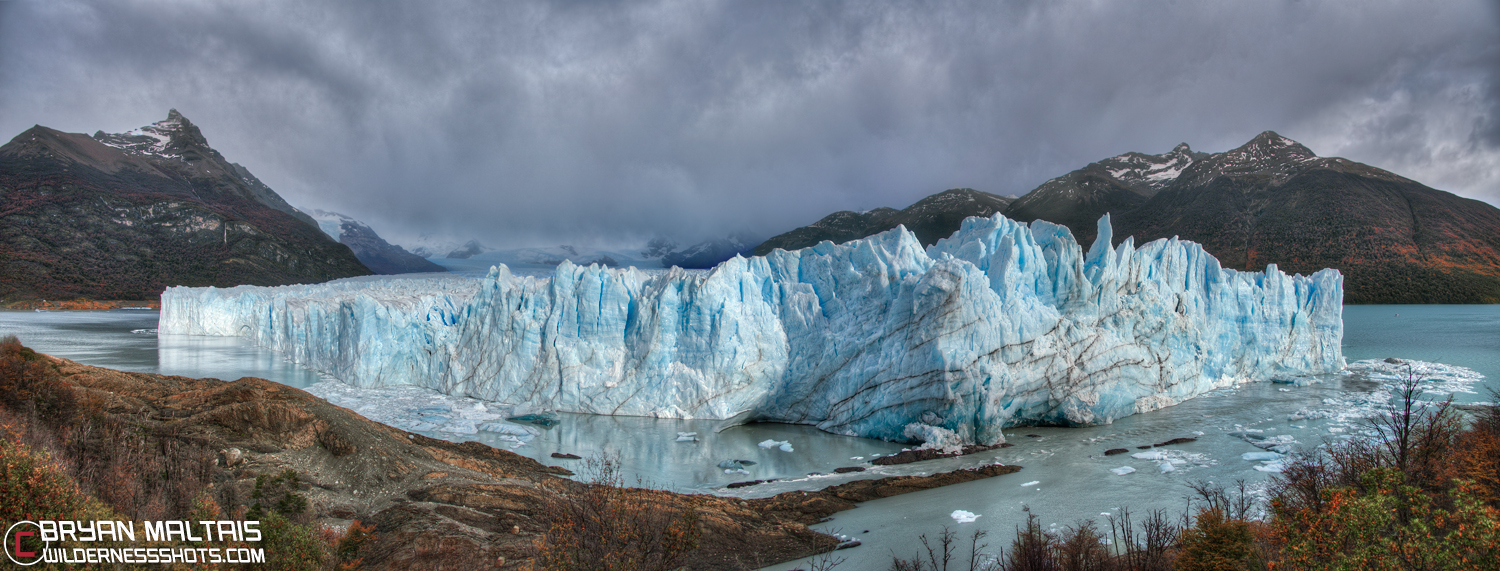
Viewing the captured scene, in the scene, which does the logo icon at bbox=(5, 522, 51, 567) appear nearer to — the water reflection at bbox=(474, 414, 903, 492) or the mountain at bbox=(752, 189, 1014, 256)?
the water reflection at bbox=(474, 414, 903, 492)

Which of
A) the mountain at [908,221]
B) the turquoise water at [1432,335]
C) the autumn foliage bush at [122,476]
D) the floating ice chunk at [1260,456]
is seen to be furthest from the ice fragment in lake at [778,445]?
the mountain at [908,221]

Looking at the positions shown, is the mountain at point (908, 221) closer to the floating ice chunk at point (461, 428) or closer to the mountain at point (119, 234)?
the floating ice chunk at point (461, 428)

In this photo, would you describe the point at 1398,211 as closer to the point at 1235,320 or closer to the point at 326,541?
the point at 1235,320

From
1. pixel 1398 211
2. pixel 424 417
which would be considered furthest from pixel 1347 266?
pixel 424 417

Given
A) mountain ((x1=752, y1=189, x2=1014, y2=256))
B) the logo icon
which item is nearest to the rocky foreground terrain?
the logo icon

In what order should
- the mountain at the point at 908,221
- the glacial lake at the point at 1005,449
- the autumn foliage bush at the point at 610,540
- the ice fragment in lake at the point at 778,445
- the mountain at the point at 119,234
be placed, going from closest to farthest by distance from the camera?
1. the autumn foliage bush at the point at 610,540
2. the glacial lake at the point at 1005,449
3. the ice fragment in lake at the point at 778,445
4. the mountain at the point at 119,234
5. the mountain at the point at 908,221

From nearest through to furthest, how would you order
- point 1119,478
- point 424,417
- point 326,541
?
point 326,541, point 1119,478, point 424,417

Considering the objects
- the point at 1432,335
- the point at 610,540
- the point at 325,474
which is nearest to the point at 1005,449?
the point at 610,540

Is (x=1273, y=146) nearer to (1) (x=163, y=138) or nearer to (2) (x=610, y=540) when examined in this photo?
(2) (x=610, y=540)
